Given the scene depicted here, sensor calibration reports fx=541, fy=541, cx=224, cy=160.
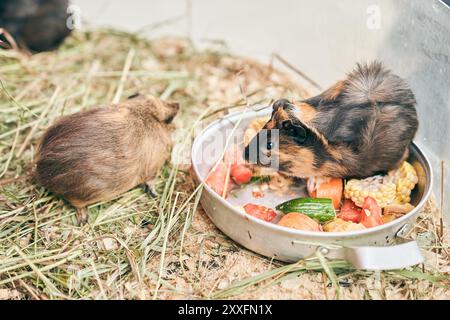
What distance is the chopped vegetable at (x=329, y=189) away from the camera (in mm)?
2988

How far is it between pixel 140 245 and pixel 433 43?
196cm

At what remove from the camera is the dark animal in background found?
14.0 ft

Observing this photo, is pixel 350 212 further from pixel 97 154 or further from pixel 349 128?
pixel 97 154

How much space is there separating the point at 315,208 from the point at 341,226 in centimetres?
18

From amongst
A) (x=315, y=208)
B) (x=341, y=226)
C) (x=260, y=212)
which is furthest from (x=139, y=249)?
(x=341, y=226)

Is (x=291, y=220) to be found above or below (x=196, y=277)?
above

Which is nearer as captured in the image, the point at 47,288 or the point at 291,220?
the point at 47,288

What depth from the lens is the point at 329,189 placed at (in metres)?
2.99

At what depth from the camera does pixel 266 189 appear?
3.23 meters

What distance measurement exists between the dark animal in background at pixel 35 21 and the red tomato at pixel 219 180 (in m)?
2.20
